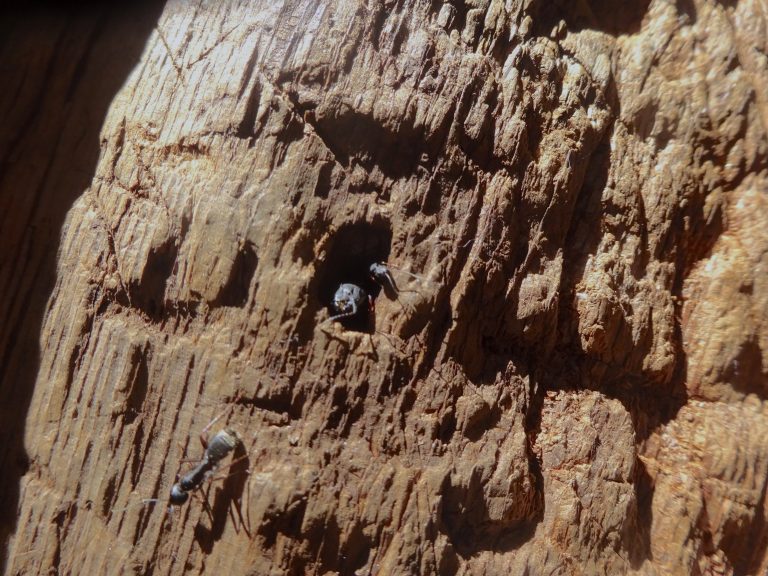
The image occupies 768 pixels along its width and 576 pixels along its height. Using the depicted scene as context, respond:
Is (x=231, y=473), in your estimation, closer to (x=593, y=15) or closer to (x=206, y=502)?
(x=206, y=502)

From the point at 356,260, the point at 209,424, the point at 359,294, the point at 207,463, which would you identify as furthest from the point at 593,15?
the point at 207,463

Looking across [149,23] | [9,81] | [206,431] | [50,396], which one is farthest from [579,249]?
[9,81]

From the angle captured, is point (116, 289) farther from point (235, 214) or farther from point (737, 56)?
point (737, 56)

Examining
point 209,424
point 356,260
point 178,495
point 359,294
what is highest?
point 356,260

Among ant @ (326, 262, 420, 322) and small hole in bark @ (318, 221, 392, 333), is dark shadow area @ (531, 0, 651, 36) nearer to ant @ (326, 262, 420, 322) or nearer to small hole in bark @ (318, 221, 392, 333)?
small hole in bark @ (318, 221, 392, 333)

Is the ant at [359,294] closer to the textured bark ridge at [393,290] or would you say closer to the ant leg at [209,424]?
the textured bark ridge at [393,290]

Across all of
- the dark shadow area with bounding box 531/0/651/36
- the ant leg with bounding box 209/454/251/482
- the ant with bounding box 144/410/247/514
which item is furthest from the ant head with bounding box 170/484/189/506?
the dark shadow area with bounding box 531/0/651/36
